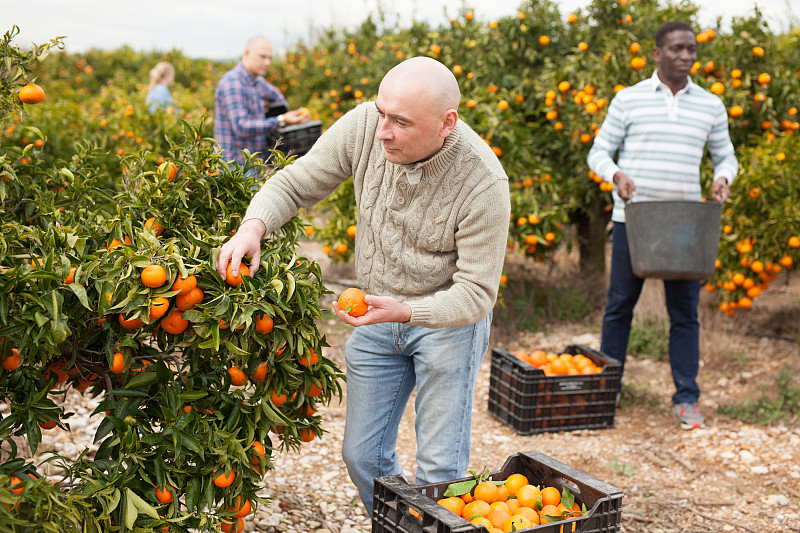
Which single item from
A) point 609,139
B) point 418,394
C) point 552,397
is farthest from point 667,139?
point 418,394

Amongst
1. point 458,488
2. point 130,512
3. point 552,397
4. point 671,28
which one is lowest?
point 552,397

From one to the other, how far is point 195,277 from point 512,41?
4618 mm

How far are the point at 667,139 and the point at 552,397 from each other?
4.95 feet

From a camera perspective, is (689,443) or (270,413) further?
(689,443)

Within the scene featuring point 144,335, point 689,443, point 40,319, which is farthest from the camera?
point 689,443

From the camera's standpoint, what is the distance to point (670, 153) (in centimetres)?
395

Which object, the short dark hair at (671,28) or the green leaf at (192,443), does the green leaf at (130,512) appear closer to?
the green leaf at (192,443)

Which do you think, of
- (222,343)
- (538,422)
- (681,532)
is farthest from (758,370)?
(222,343)

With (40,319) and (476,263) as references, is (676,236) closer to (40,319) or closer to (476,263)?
(476,263)

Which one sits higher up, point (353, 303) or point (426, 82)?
point (426, 82)

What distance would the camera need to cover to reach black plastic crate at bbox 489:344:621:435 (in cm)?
407

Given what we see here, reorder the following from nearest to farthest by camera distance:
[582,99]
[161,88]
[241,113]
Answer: [582,99]
[241,113]
[161,88]

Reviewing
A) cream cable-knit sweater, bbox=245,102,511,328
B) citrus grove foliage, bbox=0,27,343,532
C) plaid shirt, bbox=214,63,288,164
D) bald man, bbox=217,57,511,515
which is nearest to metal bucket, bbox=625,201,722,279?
bald man, bbox=217,57,511,515

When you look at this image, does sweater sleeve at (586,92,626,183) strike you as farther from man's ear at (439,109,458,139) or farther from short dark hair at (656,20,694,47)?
man's ear at (439,109,458,139)
